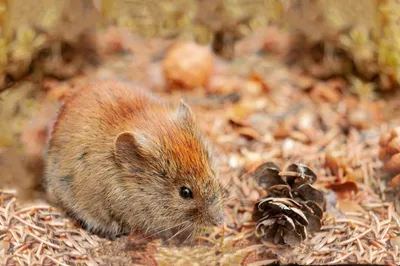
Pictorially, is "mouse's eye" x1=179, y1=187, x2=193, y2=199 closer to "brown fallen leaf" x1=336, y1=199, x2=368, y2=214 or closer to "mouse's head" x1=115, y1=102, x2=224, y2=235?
"mouse's head" x1=115, y1=102, x2=224, y2=235

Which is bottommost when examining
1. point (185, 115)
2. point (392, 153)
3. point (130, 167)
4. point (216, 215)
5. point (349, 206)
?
point (349, 206)

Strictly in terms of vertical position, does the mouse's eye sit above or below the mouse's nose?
above

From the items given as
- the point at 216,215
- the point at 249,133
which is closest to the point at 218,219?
the point at 216,215

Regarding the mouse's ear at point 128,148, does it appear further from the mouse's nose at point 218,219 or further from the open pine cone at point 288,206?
the open pine cone at point 288,206

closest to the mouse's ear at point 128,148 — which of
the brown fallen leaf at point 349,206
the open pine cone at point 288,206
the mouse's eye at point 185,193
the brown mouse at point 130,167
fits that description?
the brown mouse at point 130,167

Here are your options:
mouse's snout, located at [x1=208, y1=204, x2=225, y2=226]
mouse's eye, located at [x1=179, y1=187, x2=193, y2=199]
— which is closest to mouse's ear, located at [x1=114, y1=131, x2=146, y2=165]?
mouse's eye, located at [x1=179, y1=187, x2=193, y2=199]

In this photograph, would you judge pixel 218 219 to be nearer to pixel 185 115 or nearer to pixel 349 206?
pixel 185 115
